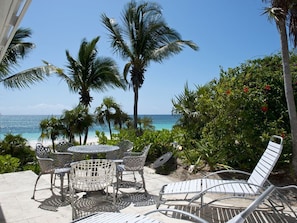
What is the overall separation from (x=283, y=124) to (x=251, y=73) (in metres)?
1.53

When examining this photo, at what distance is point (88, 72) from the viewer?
516 inches

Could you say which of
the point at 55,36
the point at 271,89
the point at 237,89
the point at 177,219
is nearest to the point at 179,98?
the point at 237,89

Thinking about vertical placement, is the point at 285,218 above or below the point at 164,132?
below

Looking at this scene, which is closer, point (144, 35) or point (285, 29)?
point (285, 29)

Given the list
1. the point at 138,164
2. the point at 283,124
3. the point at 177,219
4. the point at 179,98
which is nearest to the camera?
the point at 177,219

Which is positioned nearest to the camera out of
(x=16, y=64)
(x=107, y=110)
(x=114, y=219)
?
(x=114, y=219)

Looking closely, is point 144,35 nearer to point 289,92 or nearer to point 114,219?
point 289,92

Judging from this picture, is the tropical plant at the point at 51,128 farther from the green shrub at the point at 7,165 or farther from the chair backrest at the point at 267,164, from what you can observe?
the chair backrest at the point at 267,164

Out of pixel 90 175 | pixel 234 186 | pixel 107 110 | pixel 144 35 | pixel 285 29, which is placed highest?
pixel 144 35

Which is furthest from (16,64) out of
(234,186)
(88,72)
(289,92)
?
(289,92)

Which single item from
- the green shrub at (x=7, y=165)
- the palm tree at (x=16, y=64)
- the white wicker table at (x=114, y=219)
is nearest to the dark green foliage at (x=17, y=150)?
the green shrub at (x=7, y=165)

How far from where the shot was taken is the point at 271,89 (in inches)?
237

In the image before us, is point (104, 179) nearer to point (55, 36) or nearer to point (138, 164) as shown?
point (138, 164)

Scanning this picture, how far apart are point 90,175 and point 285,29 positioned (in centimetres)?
502
